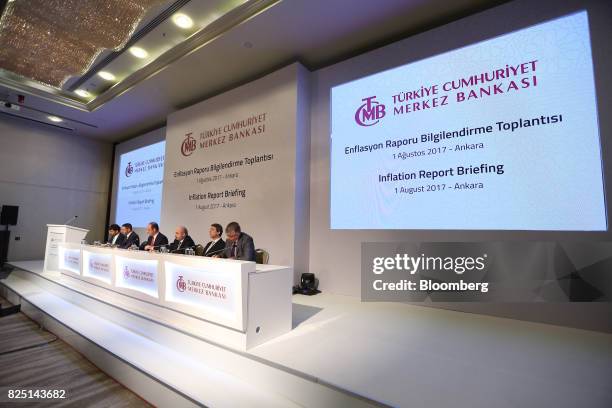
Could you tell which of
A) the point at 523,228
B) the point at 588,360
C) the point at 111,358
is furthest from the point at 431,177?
the point at 111,358

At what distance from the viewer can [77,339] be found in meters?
2.72

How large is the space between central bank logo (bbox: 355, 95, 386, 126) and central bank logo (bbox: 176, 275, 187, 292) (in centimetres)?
285

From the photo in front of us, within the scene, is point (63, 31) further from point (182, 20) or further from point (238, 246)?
point (238, 246)

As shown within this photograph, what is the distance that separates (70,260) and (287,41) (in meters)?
4.44

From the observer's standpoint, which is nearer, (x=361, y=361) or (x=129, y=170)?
(x=361, y=361)

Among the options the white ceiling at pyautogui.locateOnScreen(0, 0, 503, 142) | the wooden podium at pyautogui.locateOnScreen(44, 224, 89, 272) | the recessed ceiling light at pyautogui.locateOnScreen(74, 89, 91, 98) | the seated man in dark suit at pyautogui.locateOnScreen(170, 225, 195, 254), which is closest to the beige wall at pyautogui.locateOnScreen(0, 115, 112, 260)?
the white ceiling at pyautogui.locateOnScreen(0, 0, 503, 142)

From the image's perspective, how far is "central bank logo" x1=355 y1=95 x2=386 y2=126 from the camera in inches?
146

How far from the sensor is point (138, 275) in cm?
293

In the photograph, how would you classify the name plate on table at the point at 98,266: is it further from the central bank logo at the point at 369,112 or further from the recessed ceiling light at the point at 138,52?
the central bank logo at the point at 369,112

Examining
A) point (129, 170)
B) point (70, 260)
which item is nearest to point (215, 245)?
point (70, 260)

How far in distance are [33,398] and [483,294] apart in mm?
3844

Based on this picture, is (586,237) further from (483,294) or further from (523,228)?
(483,294)

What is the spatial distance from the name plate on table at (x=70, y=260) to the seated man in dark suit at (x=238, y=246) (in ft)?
7.80

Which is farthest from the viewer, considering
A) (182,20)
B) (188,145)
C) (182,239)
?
(188,145)
